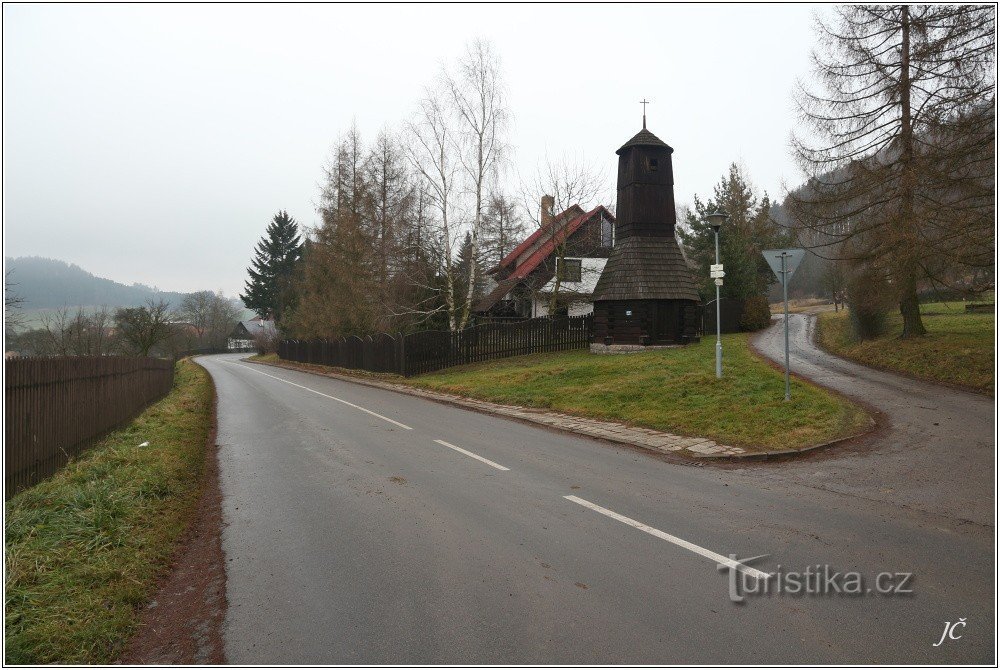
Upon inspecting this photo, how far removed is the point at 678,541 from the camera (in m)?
4.91

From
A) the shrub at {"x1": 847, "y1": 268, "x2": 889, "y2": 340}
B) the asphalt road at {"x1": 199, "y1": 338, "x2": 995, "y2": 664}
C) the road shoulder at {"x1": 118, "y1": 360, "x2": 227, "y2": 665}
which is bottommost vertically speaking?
the road shoulder at {"x1": 118, "y1": 360, "x2": 227, "y2": 665}

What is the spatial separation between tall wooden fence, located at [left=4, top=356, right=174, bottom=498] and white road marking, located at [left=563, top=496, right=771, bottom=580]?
631cm

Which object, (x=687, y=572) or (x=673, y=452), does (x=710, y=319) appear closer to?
(x=673, y=452)

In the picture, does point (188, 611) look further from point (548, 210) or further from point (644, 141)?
point (548, 210)

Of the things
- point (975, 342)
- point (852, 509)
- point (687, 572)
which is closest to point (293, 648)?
point (687, 572)

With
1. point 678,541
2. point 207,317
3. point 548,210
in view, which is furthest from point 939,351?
point 207,317

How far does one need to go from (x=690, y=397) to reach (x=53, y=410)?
11.1 metres

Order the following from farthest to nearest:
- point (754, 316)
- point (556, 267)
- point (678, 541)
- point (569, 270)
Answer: point (569, 270), point (754, 316), point (556, 267), point (678, 541)

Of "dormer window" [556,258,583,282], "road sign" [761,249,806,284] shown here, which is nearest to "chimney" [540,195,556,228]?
"dormer window" [556,258,583,282]

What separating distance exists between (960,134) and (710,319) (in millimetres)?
16829

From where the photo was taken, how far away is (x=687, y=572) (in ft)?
14.0

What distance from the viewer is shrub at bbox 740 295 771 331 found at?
31.9 meters

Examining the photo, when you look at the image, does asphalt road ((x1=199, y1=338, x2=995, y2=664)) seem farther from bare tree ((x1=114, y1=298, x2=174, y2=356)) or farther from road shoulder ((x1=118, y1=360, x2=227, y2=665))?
bare tree ((x1=114, y1=298, x2=174, y2=356))

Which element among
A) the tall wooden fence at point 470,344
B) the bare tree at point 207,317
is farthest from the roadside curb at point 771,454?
the bare tree at point 207,317
